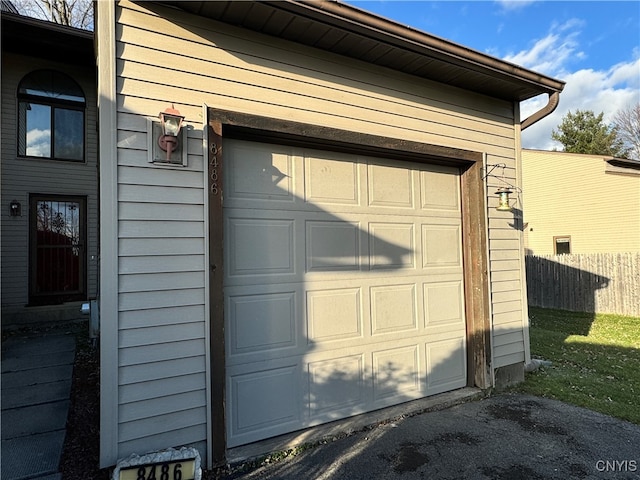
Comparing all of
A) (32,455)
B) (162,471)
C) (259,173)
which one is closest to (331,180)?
(259,173)

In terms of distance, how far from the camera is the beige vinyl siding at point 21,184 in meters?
6.96

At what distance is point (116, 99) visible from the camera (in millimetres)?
2398

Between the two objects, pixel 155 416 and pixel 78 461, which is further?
pixel 78 461

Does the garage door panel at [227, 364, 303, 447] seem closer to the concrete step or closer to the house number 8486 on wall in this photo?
the house number 8486 on wall

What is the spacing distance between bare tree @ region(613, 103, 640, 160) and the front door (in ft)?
89.7

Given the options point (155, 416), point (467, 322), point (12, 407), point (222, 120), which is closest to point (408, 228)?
point (467, 322)

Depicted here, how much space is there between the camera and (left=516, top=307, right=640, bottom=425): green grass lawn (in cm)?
379

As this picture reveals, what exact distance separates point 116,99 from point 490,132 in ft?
12.3

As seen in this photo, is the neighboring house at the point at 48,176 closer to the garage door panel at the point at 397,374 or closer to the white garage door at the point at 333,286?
the white garage door at the point at 333,286

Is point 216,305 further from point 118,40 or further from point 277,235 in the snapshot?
point 118,40

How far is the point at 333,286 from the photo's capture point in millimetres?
3326

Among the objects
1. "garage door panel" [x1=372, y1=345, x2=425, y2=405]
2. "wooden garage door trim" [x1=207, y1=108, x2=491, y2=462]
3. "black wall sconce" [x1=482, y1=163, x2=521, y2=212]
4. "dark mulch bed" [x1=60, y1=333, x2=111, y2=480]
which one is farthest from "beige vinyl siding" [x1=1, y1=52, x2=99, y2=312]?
"black wall sconce" [x1=482, y1=163, x2=521, y2=212]

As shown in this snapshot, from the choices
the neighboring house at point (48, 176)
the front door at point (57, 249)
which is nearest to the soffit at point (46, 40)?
the neighboring house at point (48, 176)

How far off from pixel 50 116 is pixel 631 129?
92.1 feet
